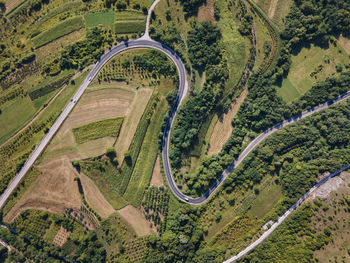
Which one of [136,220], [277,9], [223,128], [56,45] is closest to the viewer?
[136,220]

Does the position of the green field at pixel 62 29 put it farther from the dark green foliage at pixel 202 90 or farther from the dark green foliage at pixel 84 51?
the dark green foliage at pixel 202 90

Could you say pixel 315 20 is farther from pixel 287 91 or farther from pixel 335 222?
pixel 335 222

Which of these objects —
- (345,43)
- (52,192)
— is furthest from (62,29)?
(345,43)

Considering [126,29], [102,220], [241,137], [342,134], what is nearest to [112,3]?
[126,29]

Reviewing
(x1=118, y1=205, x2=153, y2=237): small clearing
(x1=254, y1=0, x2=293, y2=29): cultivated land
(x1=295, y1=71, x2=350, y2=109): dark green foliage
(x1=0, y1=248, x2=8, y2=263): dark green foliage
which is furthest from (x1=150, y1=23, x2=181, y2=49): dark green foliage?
(x1=0, y1=248, x2=8, y2=263): dark green foliage

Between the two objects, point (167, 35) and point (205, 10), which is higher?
point (205, 10)

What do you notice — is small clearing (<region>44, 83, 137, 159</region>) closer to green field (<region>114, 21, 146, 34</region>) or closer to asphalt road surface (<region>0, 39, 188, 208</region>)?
asphalt road surface (<region>0, 39, 188, 208</region>)
